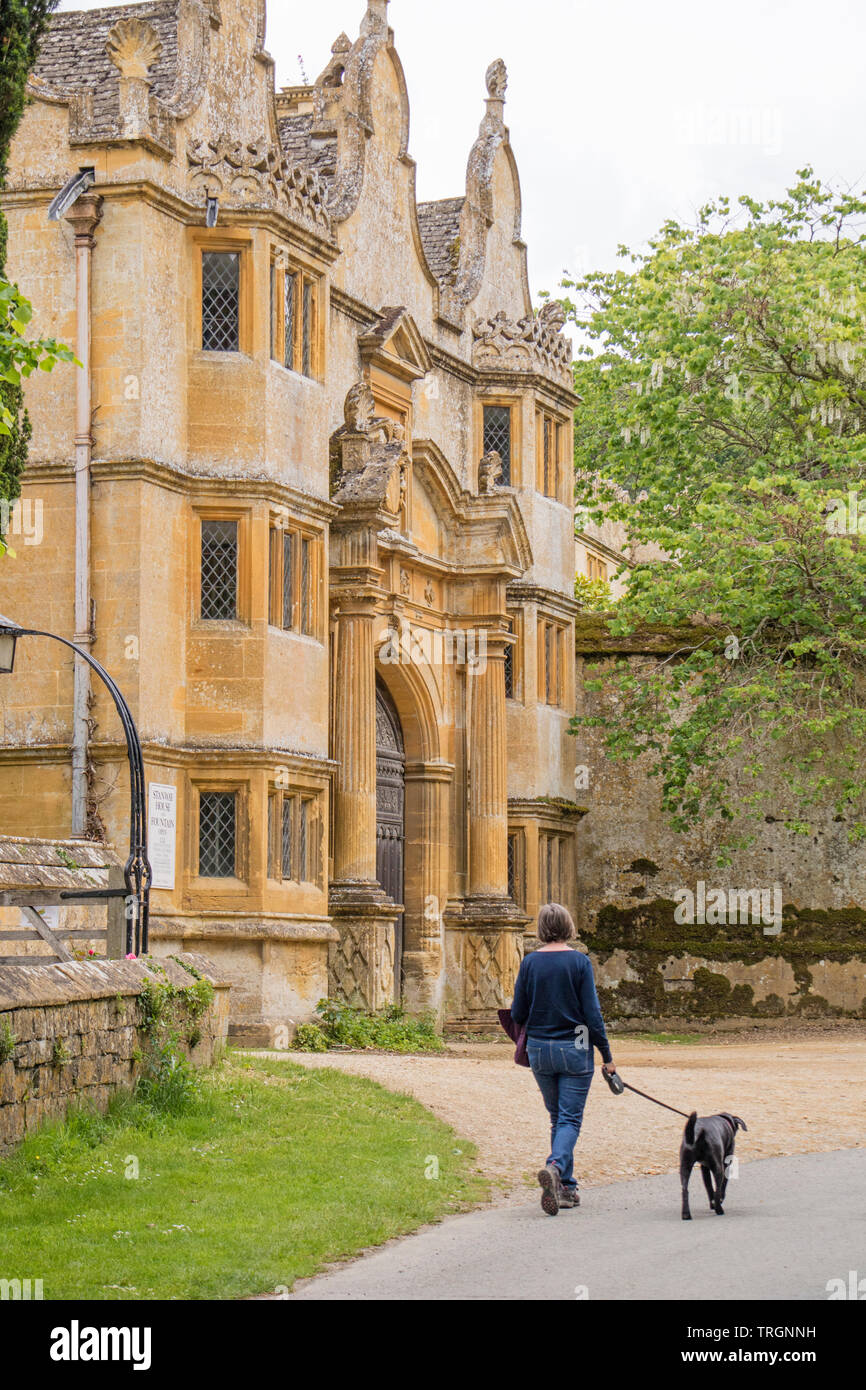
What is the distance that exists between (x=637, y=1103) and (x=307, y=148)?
13028 millimetres

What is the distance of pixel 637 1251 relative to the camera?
28.8ft

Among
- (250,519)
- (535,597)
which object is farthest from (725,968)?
(250,519)

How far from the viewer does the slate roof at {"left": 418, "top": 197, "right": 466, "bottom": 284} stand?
27094 millimetres

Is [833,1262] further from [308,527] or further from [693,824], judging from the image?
[693,824]

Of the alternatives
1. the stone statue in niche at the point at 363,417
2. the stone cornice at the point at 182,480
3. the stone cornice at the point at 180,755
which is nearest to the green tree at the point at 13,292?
the stone cornice at the point at 182,480

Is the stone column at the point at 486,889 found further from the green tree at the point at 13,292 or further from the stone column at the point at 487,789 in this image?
the green tree at the point at 13,292

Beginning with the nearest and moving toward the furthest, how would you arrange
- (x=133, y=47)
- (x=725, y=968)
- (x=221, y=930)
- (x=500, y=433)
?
(x=221, y=930) → (x=133, y=47) → (x=500, y=433) → (x=725, y=968)

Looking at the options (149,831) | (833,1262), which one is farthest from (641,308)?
(833,1262)

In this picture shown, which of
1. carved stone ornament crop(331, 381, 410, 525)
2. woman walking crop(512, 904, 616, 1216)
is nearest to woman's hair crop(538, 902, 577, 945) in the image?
woman walking crop(512, 904, 616, 1216)

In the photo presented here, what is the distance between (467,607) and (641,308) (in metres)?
7.88

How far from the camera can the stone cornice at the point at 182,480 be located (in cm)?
1908

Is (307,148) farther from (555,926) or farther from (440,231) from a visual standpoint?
(555,926)

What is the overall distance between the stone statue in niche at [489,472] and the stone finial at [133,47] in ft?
25.6

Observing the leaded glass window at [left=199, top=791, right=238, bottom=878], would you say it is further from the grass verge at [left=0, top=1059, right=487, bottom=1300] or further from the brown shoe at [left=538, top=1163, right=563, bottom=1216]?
the brown shoe at [left=538, top=1163, right=563, bottom=1216]
